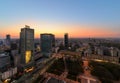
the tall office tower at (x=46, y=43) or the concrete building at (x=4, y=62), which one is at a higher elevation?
the tall office tower at (x=46, y=43)

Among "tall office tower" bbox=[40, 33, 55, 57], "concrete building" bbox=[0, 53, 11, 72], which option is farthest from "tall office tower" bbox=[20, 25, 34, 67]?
"tall office tower" bbox=[40, 33, 55, 57]

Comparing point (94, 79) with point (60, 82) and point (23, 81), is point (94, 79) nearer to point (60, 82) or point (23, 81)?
point (60, 82)

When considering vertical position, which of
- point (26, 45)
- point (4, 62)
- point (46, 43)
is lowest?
point (4, 62)

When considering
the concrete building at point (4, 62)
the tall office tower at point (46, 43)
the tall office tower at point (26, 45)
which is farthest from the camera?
the tall office tower at point (46, 43)

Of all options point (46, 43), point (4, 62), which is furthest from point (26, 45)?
point (46, 43)

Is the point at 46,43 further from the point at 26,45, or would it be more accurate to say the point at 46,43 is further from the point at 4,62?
the point at 4,62

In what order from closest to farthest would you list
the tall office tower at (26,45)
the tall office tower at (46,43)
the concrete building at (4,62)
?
the tall office tower at (26,45), the concrete building at (4,62), the tall office tower at (46,43)

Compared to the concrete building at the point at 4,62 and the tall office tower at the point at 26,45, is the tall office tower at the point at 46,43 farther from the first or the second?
the concrete building at the point at 4,62

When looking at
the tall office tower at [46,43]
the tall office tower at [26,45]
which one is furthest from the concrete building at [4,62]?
the tall office tower at [46,43]

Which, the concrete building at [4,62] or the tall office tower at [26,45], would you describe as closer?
the tall office tower at [26,45]
